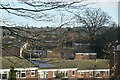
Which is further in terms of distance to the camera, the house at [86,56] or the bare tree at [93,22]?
the house at [86,56]

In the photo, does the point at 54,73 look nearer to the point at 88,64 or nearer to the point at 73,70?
the point at 73,70

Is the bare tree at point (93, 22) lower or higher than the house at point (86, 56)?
higher

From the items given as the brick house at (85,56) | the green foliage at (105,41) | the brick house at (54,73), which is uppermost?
the green foliage at (105,41)

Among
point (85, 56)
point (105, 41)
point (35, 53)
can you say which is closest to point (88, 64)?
point (85, 56)

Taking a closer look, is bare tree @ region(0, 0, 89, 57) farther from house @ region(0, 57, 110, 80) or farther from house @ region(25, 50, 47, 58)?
house @ region(0, 57, 110, 80)

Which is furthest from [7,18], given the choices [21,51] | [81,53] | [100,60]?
[100,60]

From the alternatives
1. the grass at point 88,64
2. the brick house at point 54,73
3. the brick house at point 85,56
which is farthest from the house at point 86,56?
the brick house at point 54,73

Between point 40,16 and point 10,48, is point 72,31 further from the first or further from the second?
point 10,48

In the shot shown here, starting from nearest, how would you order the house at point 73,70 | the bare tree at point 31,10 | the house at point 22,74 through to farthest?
1. the bare tree at point 31,10
2. the house at point 22,74
3. the house at point 73,70

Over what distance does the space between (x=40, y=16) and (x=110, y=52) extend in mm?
1535

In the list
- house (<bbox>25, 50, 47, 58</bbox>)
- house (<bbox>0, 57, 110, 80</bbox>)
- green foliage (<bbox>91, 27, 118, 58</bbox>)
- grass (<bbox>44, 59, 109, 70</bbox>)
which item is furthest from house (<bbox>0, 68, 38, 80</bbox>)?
green foliage (<bbox>91, 27, 118, 58</bbox>)

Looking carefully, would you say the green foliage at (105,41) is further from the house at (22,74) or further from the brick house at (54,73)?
the house at (22,74)

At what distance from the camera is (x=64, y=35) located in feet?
6.19

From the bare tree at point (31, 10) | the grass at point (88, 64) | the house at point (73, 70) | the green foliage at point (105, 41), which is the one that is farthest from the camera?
the grass at point (88, 64)
